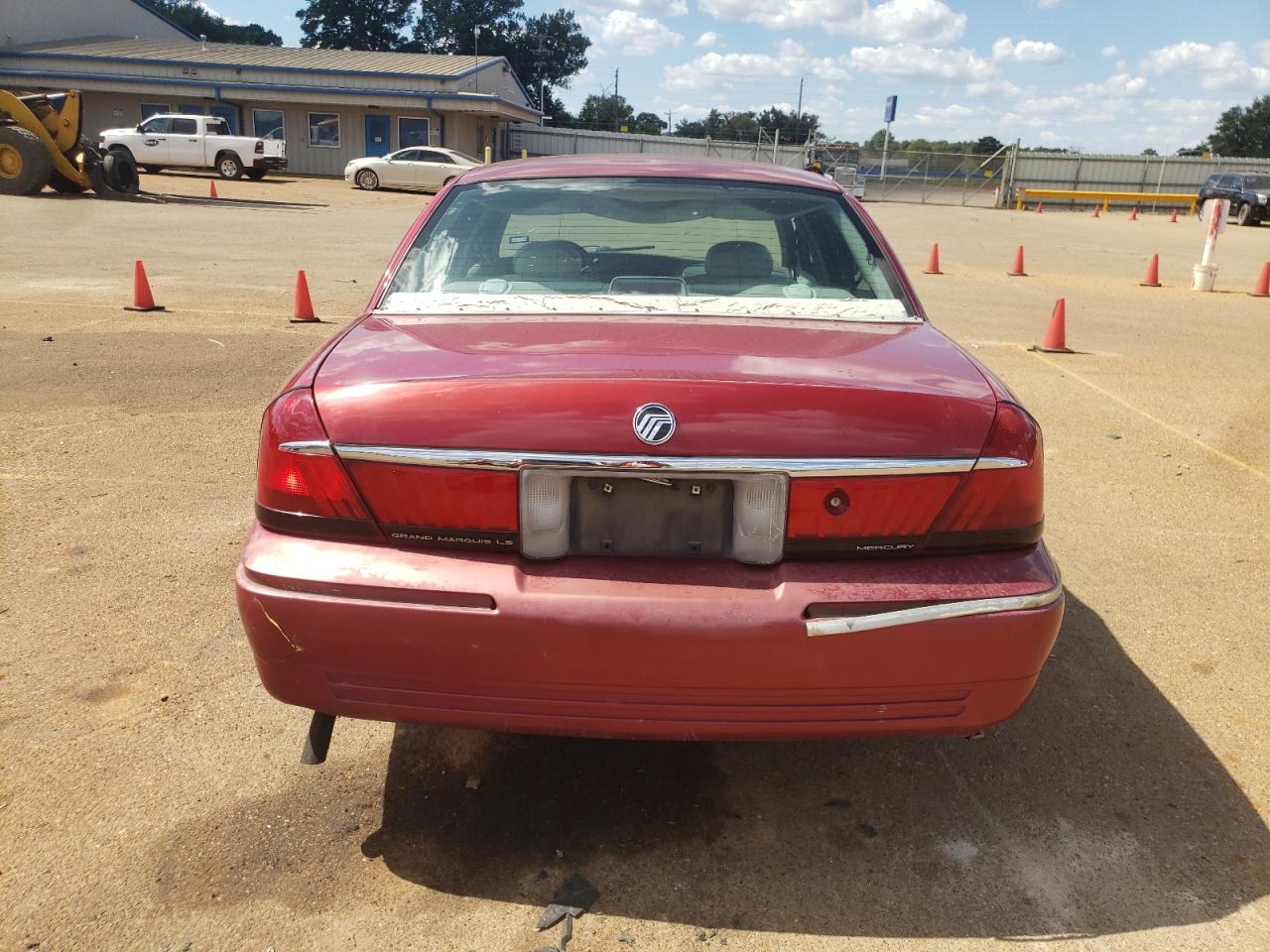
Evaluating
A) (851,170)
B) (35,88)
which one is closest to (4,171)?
(35,88)

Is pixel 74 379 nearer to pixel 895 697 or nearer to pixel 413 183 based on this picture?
pixel 895 697

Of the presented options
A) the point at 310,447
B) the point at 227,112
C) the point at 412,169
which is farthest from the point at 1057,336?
the point at 227,112

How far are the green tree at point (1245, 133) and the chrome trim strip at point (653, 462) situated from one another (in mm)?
97773

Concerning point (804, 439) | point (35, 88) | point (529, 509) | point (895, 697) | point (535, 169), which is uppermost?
point (35, 88)

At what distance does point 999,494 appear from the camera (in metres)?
2.27

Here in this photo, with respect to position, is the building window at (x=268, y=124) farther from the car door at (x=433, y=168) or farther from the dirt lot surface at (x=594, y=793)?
the dirt lot surface at (x=594, y=793)

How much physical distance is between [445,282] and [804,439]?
1472 millimetres

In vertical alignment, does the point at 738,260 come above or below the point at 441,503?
above

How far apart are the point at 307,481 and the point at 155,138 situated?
111 ft

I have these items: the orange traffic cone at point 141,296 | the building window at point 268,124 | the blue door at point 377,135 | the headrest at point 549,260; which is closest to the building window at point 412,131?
the blue door at point 377,135

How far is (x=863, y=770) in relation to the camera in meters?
2.93

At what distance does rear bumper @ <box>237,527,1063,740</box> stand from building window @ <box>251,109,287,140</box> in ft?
141

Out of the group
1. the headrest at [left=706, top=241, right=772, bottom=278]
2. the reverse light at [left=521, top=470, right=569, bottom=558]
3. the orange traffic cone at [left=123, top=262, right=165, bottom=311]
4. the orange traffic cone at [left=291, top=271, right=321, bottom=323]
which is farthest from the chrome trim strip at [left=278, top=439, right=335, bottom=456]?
the orange traffic cone at [left=123, top=262, right=165, bottom=311]

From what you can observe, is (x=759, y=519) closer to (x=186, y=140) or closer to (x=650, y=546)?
(x=650, y=546)
